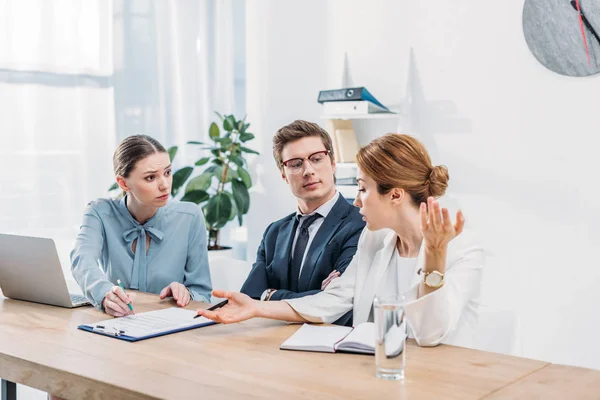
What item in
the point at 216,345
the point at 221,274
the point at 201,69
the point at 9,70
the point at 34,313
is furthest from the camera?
the point at 201,69

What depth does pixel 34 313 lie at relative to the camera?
2178 millimetres

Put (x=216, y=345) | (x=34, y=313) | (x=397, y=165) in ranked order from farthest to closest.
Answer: (x=34, y=313), (x=397, y=165), (x=216, y=345)

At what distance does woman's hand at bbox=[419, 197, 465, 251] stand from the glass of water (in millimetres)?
266

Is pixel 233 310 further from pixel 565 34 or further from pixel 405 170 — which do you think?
pixel 565 34

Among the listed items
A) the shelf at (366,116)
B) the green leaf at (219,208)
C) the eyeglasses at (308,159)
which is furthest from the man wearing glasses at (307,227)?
the green leaf at (219,208)

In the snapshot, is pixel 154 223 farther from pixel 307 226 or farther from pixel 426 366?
pixel 426 366

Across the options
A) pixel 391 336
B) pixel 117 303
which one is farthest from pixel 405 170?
pixel 117 303

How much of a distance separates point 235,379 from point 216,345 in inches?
11.6

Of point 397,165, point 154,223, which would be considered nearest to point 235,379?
point 397,165

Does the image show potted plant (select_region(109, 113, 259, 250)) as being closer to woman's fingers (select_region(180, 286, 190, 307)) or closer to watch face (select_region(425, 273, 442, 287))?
woman's fingers (select_region(180, 286, 190, 307))

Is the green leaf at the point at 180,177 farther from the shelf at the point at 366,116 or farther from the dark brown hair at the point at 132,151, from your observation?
the dark brown hair at the point at 132,151

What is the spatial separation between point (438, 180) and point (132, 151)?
115 centimetres

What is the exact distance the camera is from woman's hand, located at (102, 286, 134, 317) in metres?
2.12

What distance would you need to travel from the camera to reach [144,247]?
259cm
